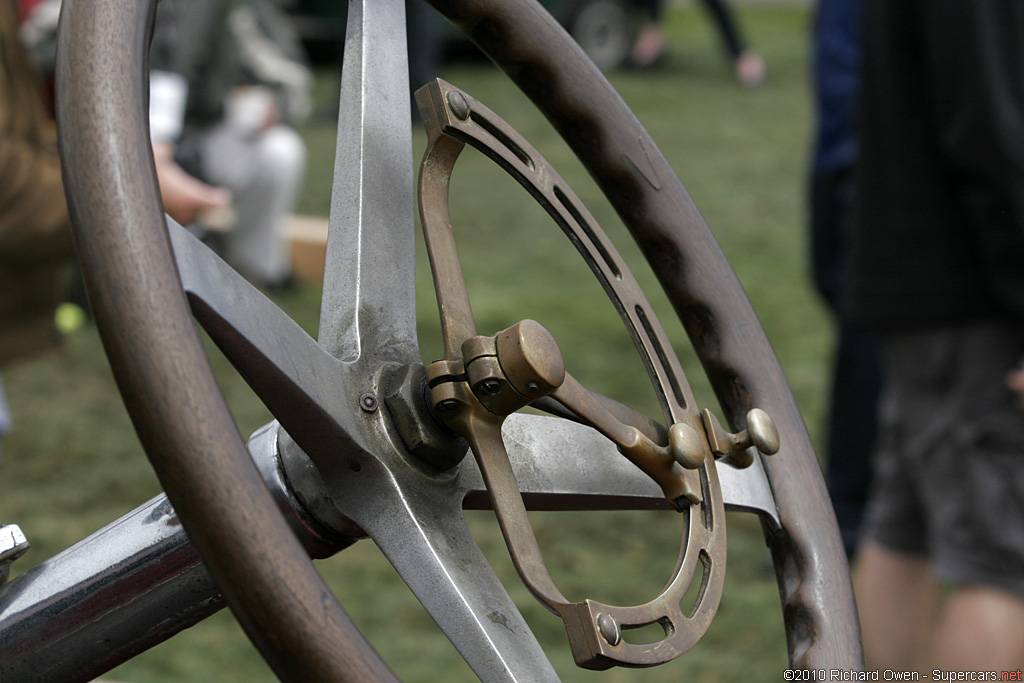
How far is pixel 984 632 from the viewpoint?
1611 mm

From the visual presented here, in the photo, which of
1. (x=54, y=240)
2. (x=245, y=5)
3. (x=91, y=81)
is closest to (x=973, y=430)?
(x=54, y=240)

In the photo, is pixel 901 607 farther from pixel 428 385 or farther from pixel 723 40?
pixel 723 40

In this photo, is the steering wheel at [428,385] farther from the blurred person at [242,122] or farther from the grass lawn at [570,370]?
the blurred person at [242,122]

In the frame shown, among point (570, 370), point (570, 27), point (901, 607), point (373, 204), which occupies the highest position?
point (570, 27)

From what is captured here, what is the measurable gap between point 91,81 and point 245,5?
3.52m

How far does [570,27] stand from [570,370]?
4468 mm

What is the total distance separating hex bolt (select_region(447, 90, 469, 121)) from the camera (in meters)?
0.73

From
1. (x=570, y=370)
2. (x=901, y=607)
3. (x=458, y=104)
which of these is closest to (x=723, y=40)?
(x=570, y=370)

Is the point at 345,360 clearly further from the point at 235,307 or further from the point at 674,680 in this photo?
the point at 674,680

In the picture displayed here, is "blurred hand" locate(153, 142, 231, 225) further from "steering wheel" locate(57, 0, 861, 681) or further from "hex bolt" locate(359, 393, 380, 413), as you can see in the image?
"hex bolt" locate(359, 393, 380, 413)

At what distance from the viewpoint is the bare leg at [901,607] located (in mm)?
1875

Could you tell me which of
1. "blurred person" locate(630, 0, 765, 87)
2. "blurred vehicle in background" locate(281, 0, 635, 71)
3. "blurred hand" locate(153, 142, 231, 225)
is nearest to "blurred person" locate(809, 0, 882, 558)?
"blurred hand" locate(153, 142, 231, 225)

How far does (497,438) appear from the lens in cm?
68

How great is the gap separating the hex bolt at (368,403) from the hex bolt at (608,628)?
0.57 ft
